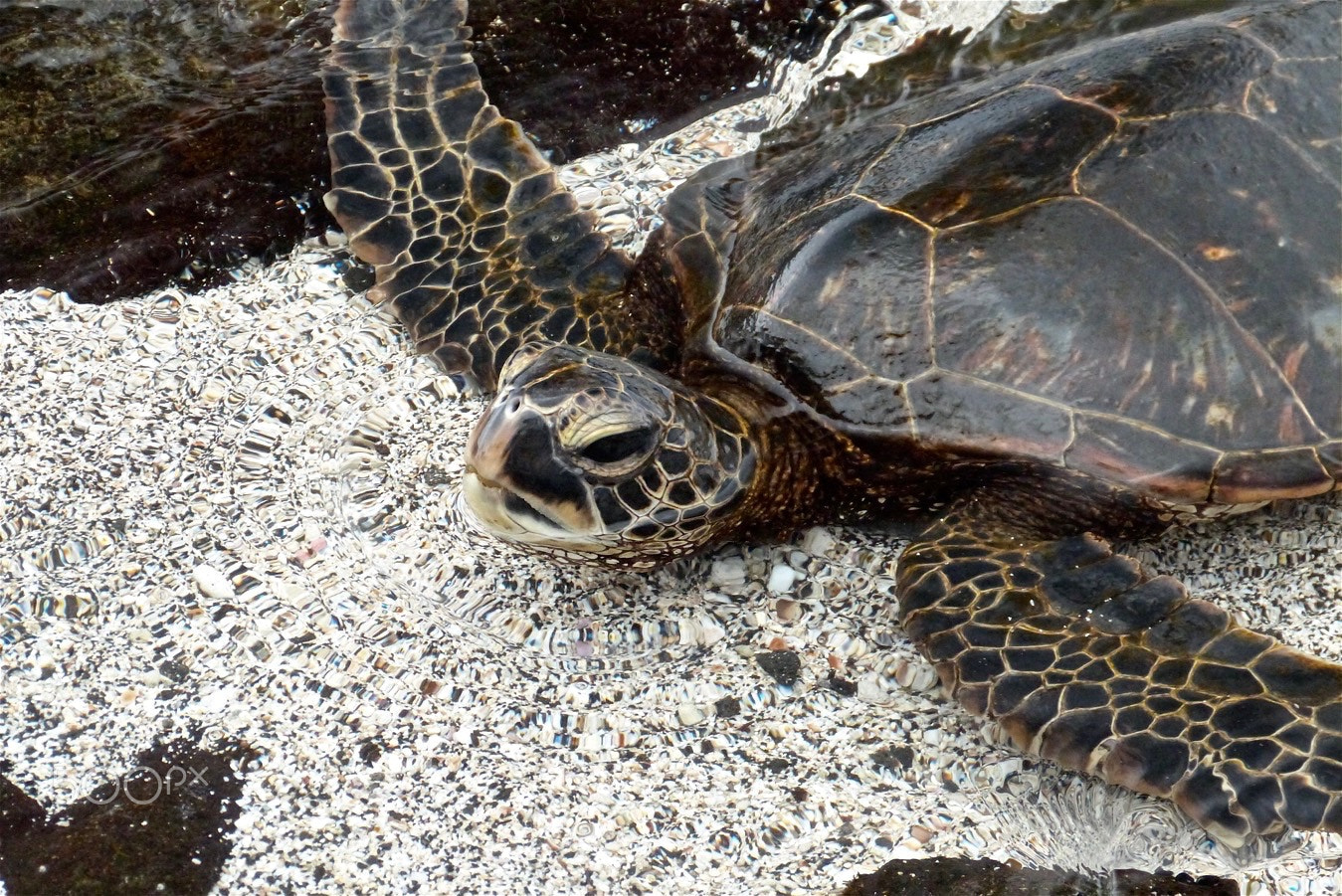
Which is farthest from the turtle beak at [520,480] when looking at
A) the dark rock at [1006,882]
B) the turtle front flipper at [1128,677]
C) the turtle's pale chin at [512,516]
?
the dark rock at [1006,882]

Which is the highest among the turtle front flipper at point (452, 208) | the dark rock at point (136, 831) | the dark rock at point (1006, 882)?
the turtle front flipper at point (452, 208)

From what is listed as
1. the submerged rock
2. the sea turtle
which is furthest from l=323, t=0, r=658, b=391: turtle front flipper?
the sea turtle

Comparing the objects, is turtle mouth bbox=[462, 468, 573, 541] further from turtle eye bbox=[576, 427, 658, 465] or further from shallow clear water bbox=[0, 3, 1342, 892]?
shallow clear water bbox=[0, 3, 1342, 892]

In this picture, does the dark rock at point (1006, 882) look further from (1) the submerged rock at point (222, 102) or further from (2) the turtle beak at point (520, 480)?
(1) the submerged rock at point (222, 102)

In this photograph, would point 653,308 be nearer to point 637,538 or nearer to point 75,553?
point 637,538

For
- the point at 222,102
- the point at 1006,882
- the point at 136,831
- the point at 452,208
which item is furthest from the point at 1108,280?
the point at 222,102

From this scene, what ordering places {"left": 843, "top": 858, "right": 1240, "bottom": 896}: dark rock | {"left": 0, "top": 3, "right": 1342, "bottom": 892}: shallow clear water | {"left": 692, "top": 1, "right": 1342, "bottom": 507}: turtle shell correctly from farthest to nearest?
{"left": 692, "top": 1, "right": 1342, "bottom": 507}: turtle shell → {"left": 0, "top": 3, "right": 1342, "bottom": 892}: shallow clear water → {"left": 843, "top": 858, "right": 1240, "bottom": 896}: dark rock

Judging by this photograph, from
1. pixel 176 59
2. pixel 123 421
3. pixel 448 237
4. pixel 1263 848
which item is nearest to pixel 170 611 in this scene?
pixel 123 421
